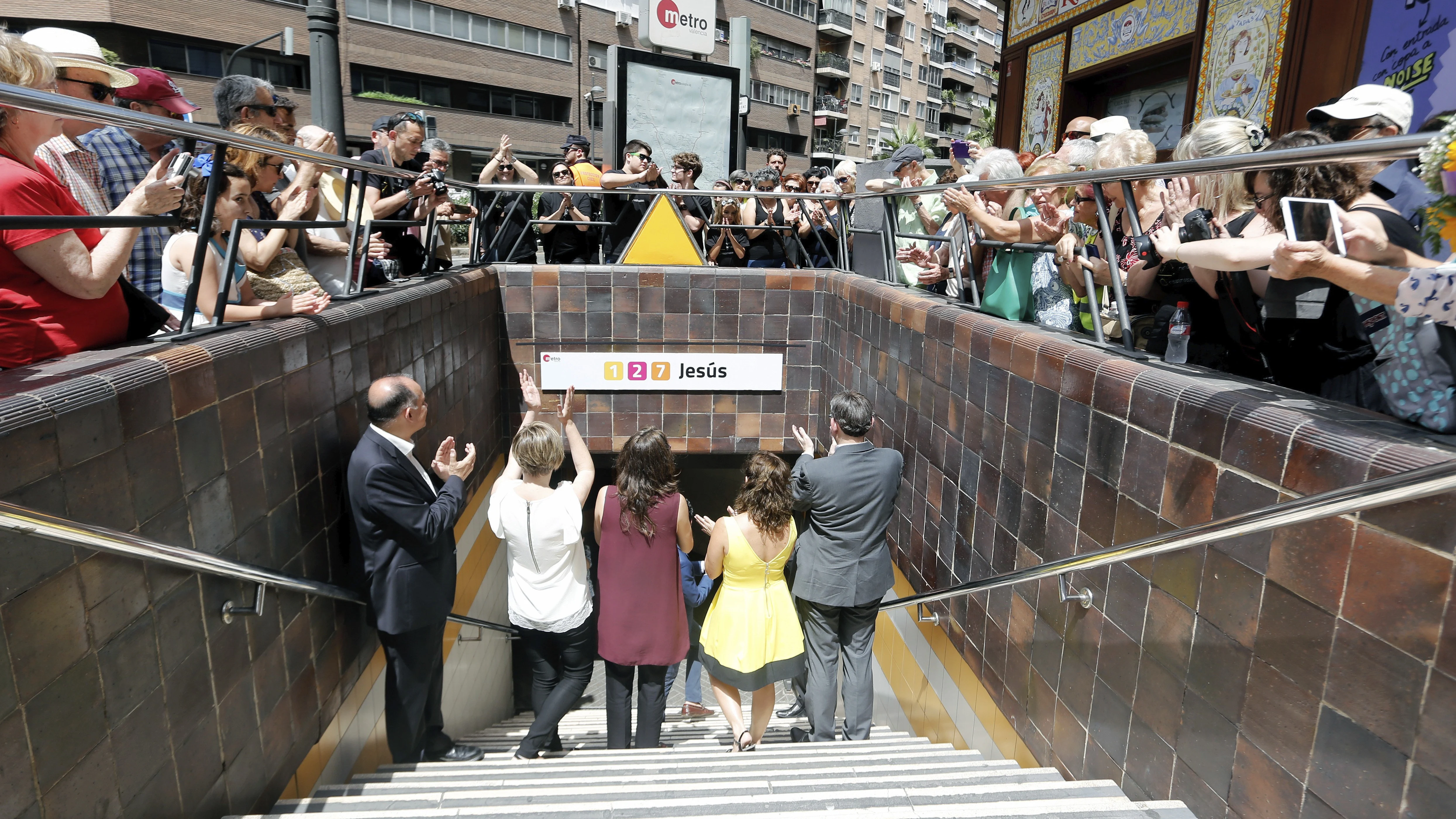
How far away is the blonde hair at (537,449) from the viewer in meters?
3.46

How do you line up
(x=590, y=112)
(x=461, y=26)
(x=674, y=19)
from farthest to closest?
(x=590, y=112) < (x=461, y=26) < (x=674, y=19)

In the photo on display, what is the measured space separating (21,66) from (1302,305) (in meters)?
3.28

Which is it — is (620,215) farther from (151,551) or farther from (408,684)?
(151,551)

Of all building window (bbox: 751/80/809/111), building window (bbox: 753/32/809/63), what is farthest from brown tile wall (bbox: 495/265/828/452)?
building window (bbox: 753/32/809/63)

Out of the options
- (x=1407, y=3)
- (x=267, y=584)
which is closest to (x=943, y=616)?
(x=267, y=584)

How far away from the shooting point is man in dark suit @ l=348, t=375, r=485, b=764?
108 inches

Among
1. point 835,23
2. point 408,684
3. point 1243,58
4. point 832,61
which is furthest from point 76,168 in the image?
point 832,61

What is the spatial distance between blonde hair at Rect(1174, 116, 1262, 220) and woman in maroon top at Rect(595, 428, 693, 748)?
7.56 feet

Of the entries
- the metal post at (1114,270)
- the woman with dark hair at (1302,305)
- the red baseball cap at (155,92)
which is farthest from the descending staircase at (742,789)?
the red baseball cap at (155,92)

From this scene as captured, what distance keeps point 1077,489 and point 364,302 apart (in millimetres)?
2969

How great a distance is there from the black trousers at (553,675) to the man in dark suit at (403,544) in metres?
0.66

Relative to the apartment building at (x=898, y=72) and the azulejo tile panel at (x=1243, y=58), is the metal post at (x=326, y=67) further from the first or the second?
the apartment building at (x=898, y=72)

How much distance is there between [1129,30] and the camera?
6207 millimetres

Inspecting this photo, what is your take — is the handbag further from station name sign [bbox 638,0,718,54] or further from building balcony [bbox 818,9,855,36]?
building balcony [bbox 818,9,855,36]
